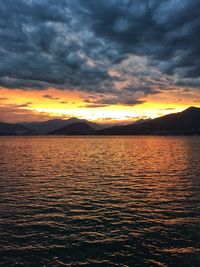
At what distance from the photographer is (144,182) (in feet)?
170

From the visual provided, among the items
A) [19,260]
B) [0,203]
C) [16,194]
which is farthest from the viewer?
[16,194]

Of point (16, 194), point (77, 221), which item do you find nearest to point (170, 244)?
point (77, 221)

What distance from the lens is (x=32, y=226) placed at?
88.3 ft

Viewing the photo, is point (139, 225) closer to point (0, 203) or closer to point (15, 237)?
point (15, 237)

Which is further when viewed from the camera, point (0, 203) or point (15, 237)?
point (0, 203)

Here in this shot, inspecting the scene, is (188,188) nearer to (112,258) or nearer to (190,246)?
(190,246)

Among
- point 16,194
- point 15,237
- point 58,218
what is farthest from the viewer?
point 16,194

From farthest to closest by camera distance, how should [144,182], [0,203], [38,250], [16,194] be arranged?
[144,182] < [16,194] < [0,203] < [38,250]

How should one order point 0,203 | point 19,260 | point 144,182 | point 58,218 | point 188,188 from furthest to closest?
point 144,182, point 188,188, point 0,203, point 58,218, point 19,260

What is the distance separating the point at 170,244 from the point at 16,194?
84.2ft

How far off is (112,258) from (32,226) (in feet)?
32.1

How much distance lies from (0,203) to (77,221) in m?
12.4

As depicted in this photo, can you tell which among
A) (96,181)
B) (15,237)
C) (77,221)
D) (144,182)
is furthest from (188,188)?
(15,237)

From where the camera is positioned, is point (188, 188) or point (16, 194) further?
point (188, 188)
